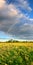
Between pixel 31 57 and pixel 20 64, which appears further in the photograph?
pixel 31 57

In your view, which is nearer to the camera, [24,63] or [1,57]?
[1,57]

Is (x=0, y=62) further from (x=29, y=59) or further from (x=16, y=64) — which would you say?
(x=29, y=59)

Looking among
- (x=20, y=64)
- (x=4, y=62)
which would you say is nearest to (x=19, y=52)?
(x=20, y=64)

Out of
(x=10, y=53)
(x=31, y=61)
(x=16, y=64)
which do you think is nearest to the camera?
(x=16, y=64)

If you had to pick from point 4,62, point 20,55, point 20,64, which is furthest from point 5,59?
point 20,55

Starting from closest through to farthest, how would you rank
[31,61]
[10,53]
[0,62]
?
[0,62] → [10,53] → [31,61]

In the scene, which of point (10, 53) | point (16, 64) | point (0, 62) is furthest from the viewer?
point (10, 53)

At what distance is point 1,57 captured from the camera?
2016cm

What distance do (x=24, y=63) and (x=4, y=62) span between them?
2734mm

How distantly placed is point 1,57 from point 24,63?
2627mm

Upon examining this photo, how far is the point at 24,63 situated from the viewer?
72.0 feet

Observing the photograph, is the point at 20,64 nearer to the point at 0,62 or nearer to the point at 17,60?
the point at 17,60

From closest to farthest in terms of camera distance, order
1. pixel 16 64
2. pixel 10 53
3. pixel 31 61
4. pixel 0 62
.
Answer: pixel 0 62, pixel 16 64, pixel 10 53, pixel 31 61

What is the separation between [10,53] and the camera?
2183 centimetres
